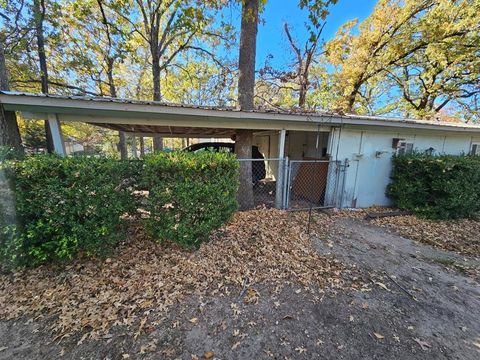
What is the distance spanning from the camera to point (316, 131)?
5953mm

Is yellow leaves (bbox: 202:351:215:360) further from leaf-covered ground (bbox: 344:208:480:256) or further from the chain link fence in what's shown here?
leaf-covered ground (bbox: 344:208:480:256)

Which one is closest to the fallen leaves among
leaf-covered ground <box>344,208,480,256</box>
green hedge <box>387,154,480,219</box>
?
leaf-covered ground <box>344,208,480,256</box>

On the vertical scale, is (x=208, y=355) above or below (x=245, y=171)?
below

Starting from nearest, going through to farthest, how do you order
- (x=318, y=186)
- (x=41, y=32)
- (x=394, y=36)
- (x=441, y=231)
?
(x=441, y=231) < (x=318, y=186) < (x=41, y=32) < (x=394, y=36)

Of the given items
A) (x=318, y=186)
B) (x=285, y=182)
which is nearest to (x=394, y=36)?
(x=318, y=186)

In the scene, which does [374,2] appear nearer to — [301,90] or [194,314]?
[301,90]

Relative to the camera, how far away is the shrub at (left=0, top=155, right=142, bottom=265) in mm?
2537

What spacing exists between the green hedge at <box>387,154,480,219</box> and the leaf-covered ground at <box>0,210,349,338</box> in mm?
3996

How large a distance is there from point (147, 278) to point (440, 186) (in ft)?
22.4

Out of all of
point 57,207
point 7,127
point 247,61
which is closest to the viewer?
point 57,207

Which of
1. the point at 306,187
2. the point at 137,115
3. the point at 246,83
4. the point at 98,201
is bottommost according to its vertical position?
the point at 306,187

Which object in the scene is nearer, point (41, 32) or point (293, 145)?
point (41, 32)

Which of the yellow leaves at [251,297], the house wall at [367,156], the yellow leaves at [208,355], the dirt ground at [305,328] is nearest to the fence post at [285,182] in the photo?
the house wall at [367,156]

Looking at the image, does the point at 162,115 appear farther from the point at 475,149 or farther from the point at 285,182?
the point at 475,149
